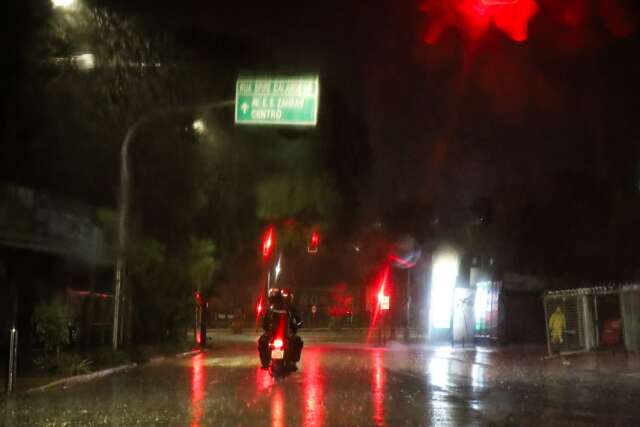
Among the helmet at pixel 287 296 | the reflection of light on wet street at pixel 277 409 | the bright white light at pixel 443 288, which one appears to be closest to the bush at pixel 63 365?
the helmet at pixel 287 296

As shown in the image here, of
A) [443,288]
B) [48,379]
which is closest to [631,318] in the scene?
[48,379]

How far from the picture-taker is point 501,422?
1170 cm

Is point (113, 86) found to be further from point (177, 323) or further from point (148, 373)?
point (177, 323)

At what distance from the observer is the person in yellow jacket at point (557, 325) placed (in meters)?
26.2

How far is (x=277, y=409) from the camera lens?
1277cm

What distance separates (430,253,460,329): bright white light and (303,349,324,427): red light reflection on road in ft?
70.4

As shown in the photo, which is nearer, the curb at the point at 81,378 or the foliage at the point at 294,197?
the curb at the point at 81,378

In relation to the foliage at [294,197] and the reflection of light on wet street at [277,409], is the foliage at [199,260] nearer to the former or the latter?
the foliage at [294,197]

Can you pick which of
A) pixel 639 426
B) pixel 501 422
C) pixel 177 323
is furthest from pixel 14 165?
pixel 639 426

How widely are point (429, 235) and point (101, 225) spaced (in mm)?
32450

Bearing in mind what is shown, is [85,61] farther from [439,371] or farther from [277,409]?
[277,409]

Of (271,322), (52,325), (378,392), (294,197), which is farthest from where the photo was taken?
(294,197)

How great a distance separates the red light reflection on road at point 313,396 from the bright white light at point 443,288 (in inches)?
844

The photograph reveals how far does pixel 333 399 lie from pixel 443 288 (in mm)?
30846
